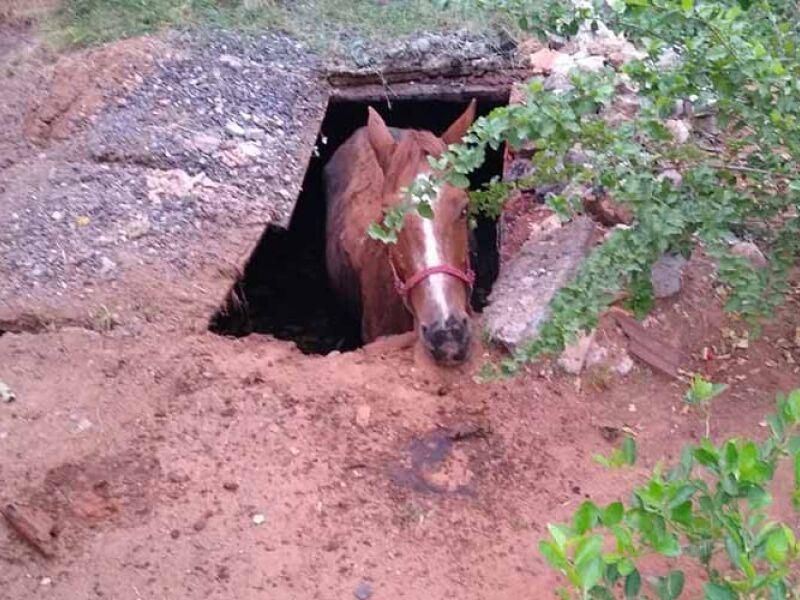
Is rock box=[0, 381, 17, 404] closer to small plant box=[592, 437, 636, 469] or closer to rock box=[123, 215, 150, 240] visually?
rock box=[123, 215, 150, 240]

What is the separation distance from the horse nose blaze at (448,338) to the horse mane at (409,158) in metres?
0.93

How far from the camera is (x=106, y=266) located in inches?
223

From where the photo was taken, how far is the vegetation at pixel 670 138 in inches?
148

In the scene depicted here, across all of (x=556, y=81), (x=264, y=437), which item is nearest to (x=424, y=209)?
(x=264, y=437)

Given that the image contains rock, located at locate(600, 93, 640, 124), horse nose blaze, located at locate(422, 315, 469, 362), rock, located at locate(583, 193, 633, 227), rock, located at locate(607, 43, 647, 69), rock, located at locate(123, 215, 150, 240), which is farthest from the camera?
rock, located at locate(607, 43, 647, 69)

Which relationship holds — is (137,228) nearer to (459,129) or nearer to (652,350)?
(459,129)

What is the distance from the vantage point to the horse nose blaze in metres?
4.91

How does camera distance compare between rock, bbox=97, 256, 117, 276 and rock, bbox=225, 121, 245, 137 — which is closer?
rock, bbox=97, 256, 117, 276

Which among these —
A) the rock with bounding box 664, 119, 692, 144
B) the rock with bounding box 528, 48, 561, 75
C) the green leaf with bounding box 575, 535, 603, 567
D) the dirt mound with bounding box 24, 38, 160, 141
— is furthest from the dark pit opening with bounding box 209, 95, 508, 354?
the green leaf with bounding box 575, 535, 603, 567

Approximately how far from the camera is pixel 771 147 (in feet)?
14.0

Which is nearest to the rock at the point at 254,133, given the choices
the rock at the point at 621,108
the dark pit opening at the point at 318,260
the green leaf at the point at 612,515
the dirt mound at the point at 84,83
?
the dark pit opening at the point at 318,260

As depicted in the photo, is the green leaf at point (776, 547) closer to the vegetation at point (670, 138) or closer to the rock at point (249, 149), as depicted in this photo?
the vegetation at point (670, 138)

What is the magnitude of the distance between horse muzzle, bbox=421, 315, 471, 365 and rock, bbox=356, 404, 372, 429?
0.41m

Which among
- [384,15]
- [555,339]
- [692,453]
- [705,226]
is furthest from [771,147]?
[384,15]
